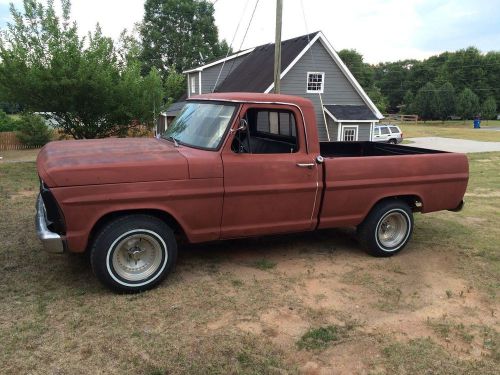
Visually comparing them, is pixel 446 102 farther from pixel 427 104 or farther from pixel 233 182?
pixel 233 182

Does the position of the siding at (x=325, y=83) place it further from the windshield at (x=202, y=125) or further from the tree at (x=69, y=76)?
the windshield at (x=202, y=125)

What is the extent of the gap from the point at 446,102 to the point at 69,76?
65.9 metres

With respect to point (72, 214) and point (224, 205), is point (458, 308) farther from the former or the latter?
point (72, 214)

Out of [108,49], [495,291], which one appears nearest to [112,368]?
[495,291]

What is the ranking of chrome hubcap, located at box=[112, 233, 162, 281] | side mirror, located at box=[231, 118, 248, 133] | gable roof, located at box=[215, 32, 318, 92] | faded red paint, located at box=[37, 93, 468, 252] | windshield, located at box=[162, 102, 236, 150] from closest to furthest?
faded red paint, located at box=[37, 93, 468, 252], chrome hubcap, located at box=[112, 233, 162, 281], side mirror, located at box=[231, 118, 248, 133], windshield, located at box=[162, 102, 236, 150], gable roof, located at box=[215, 32, 318, 92]

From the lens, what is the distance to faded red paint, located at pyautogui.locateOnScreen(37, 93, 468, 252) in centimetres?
390

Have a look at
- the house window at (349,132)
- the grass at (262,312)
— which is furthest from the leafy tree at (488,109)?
the grass at (262,312)

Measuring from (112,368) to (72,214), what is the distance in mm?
1423

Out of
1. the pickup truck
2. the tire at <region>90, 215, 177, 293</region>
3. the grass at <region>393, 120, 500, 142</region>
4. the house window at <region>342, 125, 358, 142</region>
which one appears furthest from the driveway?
the tire at <region>90, 215, 177, 293</region>

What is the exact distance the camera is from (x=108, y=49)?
12328mm

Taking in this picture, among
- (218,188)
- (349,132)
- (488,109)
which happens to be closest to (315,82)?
(349,132)

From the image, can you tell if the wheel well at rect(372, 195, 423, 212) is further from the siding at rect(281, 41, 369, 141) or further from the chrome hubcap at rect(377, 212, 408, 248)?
the siding at rect(281, 41, 369, 141)

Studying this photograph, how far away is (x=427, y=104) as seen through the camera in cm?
6762

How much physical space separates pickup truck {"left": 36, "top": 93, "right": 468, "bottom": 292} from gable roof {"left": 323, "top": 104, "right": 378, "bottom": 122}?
1690 cm
